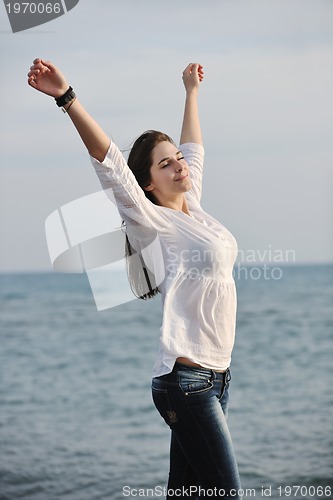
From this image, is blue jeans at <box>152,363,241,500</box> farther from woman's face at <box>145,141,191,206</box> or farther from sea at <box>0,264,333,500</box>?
sea at <box>0,264,333,500</box>

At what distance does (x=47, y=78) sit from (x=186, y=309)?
1.79 feet

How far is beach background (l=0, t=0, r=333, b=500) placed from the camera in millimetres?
4504

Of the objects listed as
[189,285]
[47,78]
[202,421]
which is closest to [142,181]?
[189,285]

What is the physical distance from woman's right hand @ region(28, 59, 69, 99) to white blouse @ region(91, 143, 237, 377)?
285mm

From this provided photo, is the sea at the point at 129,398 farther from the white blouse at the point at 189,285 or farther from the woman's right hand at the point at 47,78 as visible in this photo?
the woman's right hand at the point at 47,78

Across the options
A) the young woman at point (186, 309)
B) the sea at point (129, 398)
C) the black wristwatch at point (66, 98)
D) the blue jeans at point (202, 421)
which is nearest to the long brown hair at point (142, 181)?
the young woman at point (186, 309)

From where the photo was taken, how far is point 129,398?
7.18 meters

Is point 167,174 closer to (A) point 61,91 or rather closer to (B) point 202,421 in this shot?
(A) point 61,91

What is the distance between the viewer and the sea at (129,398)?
15.1ft

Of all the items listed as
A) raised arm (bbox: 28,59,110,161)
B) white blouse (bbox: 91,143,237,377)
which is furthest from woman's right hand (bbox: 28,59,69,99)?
white blouse (bbox: 91,143,237,377)

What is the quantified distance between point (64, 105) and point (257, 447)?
440cm

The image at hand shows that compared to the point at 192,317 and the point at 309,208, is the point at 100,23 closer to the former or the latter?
the point at 192,317

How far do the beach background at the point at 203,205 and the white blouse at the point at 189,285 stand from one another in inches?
10.0

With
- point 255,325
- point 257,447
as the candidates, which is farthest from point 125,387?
point 255,325
